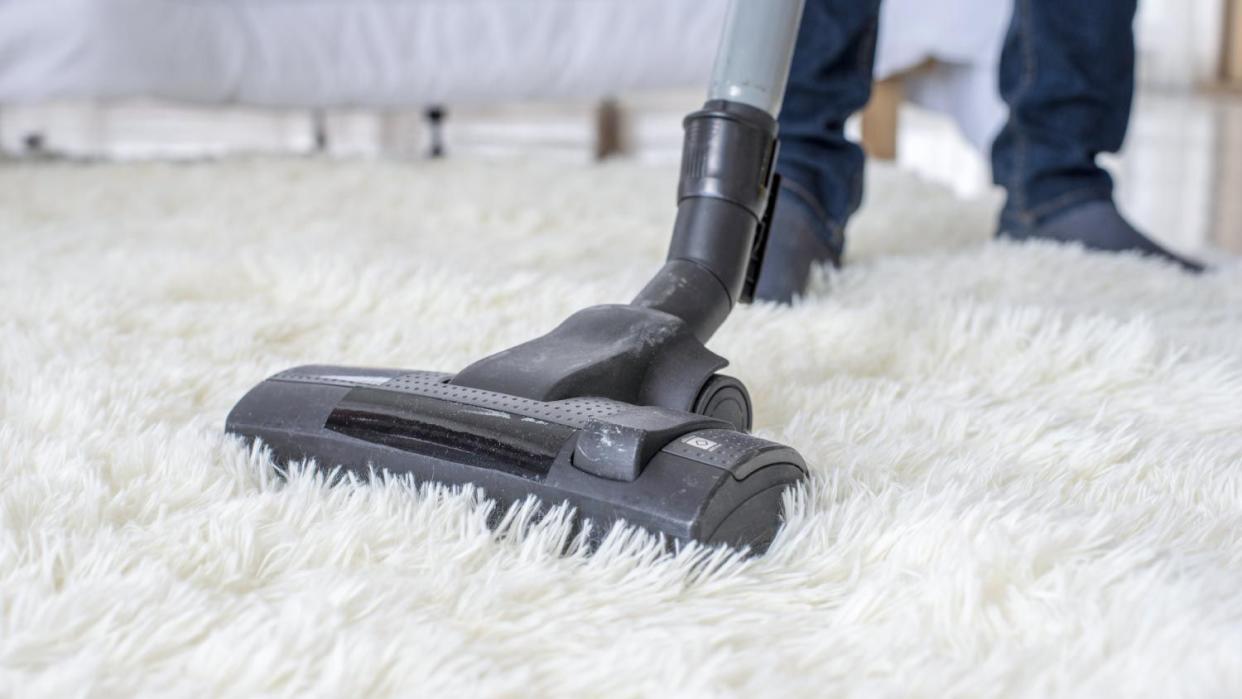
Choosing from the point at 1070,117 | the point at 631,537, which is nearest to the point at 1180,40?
the point at 1070,117

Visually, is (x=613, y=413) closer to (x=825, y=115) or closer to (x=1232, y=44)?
(x=825, y=115)

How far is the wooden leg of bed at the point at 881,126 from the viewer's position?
6.45ft

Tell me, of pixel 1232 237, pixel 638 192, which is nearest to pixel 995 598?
pixel 638 192

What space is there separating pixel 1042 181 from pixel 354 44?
4.02 ft

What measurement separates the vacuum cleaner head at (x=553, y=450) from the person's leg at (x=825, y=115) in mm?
555

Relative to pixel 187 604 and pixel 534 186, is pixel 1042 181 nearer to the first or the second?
pixel 534 186

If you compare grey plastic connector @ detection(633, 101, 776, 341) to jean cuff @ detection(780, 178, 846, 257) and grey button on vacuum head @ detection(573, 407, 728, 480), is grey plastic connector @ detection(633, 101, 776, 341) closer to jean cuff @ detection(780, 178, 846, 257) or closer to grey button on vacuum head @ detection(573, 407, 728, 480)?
grey button on vacuum head @ detection(573, 407, 728, 480)

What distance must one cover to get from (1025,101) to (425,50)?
3.65 feet

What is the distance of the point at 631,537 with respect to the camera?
0.37m

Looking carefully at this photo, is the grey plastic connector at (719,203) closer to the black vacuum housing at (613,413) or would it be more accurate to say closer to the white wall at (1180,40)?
the black vacuum housing at (613,413)

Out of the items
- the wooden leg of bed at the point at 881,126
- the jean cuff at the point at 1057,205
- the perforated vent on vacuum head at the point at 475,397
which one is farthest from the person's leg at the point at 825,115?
the wooden leg of bed at the point at 881,126

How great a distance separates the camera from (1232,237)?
1625 mm

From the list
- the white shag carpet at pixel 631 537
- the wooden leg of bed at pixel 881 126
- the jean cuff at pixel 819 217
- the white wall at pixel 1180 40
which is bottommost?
the white shag carpet at pixel 631 537

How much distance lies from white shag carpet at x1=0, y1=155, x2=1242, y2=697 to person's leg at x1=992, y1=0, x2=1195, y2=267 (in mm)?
236
